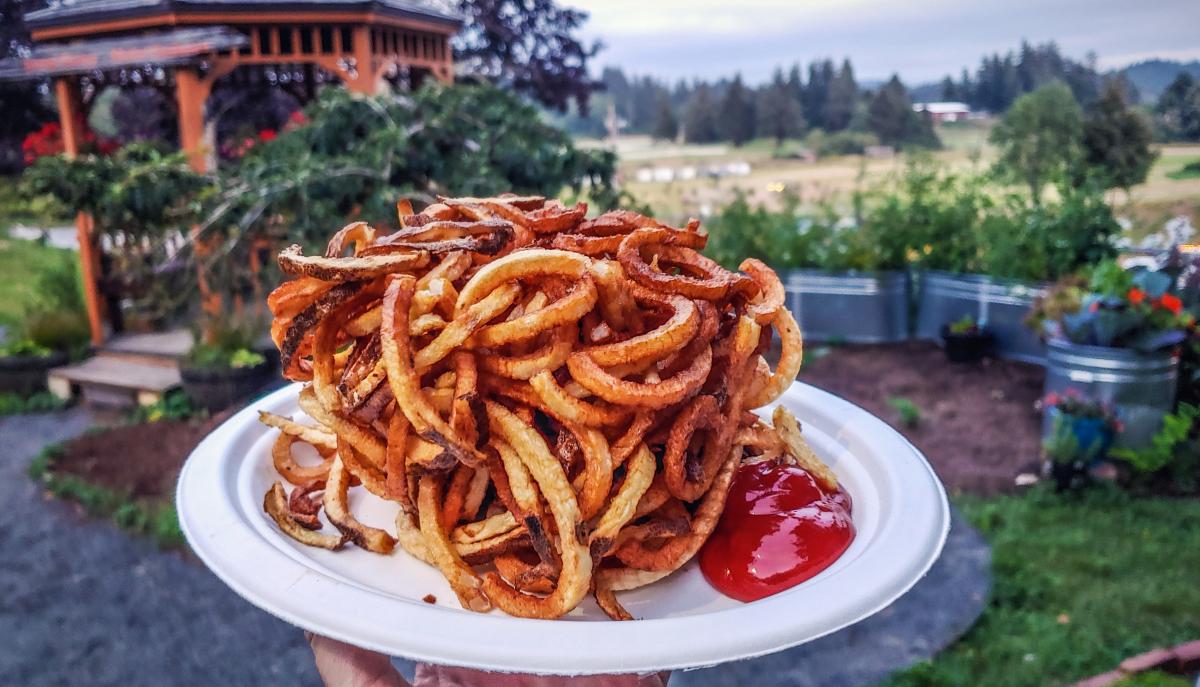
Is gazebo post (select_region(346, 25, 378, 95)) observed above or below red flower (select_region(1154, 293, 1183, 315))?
above

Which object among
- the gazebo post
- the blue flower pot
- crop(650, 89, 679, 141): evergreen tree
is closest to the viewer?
the blue flower pot

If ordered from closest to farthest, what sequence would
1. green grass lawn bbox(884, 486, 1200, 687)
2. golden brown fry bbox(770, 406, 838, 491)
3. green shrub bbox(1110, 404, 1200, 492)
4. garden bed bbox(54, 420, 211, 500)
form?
golden brown fry bbox(770, 406, 838, 491), green grass lawn bbox(884, 486, 1200, 687), green shrub bbox(1110, 404, 1200, 492), garden bed bbox(54, 420, 211, 500)

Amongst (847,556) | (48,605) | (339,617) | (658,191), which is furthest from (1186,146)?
(48,605)

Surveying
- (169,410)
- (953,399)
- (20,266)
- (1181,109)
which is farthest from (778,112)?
(20,266)

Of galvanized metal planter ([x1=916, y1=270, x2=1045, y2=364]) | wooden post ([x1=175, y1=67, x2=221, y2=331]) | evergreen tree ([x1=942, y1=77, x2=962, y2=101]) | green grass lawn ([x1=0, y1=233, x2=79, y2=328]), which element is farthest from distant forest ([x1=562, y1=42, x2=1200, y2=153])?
green grass lawn ([x1=0, y1=233, x2=79, y2=328])

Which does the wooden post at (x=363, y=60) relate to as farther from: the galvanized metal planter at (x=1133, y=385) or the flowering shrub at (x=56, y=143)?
the galvanized metal planter at (x=1133, y=385)

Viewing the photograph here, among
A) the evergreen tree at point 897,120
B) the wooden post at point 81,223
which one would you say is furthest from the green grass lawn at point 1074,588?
the wooden post at point 81,223

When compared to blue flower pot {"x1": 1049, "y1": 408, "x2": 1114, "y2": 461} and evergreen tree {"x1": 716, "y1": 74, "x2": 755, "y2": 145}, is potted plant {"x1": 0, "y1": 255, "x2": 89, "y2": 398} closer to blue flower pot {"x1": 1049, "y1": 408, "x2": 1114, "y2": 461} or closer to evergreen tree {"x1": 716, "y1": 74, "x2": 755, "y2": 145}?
evergreen tree {"x1": 716, "y1": 74, "x2": 755, "y2": 145}
